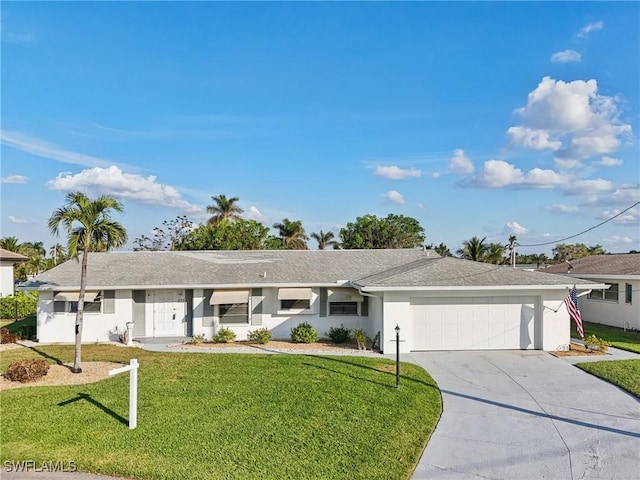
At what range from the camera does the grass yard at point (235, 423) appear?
22.9 feet

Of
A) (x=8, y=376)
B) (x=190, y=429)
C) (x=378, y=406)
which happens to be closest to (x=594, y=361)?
(x=378, y=406)

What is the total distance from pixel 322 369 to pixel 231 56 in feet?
46.7

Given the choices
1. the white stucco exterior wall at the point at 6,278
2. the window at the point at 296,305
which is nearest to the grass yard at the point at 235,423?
the window at the point at 296,305

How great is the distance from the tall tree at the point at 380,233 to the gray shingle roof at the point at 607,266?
29445 mm

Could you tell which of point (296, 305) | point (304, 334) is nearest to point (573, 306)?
point (304, 334)

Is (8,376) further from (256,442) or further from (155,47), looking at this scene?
(155,47)

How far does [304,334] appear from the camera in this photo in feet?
61.0

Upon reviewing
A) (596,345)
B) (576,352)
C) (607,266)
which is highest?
(607,266)

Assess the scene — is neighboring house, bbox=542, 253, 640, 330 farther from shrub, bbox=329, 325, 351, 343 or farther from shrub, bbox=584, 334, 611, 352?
shrub, bbox=329, 325, 351, 343

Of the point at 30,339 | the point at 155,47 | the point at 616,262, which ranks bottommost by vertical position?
the point at 30,339

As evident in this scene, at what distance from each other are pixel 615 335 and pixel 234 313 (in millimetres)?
19008

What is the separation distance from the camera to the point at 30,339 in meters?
19.7

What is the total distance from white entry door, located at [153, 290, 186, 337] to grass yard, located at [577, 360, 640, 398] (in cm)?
1677

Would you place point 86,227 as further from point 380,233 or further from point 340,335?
point 380,233
